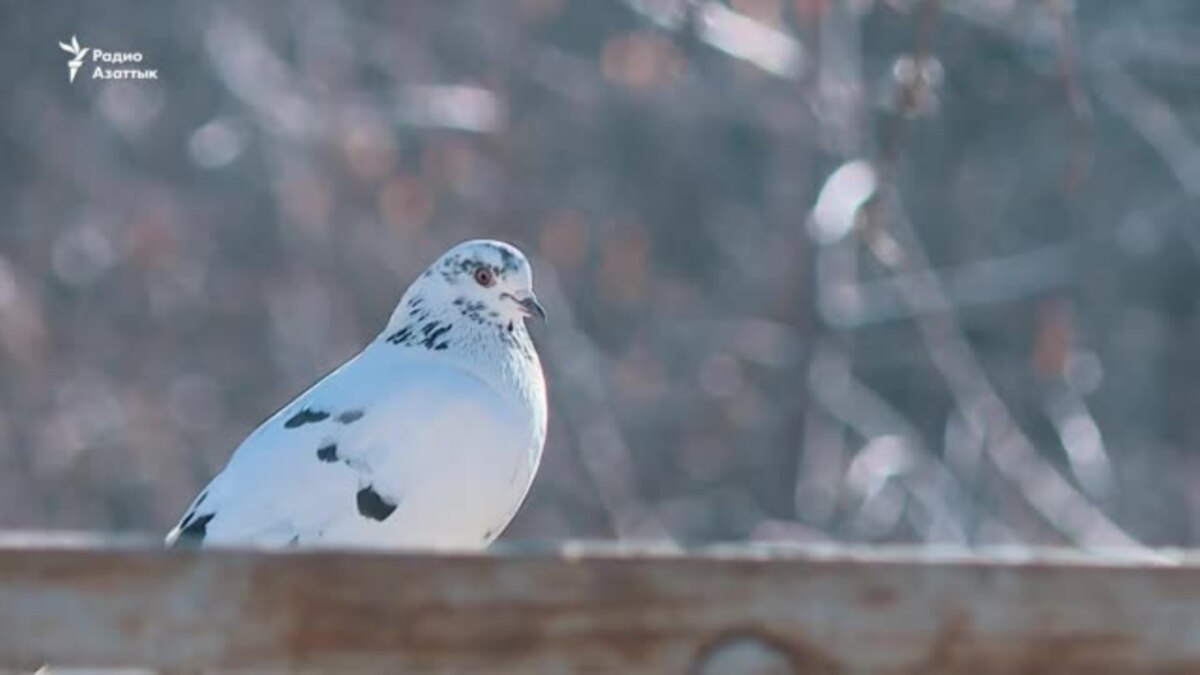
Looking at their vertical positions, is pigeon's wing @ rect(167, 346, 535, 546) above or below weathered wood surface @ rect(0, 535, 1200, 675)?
above

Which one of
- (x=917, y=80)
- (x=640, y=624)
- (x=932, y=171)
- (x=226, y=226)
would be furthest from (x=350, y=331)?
(x=640, y=624)

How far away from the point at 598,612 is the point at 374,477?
1.60 meters

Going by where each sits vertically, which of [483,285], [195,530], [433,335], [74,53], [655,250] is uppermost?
[655,250]

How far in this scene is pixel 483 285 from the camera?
173 inches

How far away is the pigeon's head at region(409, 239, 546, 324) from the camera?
434 centimetres

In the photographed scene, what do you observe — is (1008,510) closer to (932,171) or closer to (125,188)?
(932,171)

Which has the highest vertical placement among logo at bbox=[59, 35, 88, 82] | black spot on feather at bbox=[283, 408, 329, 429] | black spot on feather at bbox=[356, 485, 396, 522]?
logo at bbox=[59, 35, 88, 82]

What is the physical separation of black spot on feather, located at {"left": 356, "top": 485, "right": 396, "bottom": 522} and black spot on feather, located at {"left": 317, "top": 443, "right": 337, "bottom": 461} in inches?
2.8

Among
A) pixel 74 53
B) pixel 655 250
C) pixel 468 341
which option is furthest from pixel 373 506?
pixel 655 250

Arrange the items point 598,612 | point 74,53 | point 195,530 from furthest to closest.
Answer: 1. point 74,53
2. point 195,530
3. point 598,612

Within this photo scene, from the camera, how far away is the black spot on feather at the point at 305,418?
12.7ft

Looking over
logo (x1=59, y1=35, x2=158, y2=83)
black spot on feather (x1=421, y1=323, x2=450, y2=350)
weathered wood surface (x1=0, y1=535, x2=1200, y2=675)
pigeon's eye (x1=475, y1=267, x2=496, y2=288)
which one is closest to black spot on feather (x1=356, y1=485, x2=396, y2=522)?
black spot on feather (x1=421, y1=323, x2=450, y2=350)

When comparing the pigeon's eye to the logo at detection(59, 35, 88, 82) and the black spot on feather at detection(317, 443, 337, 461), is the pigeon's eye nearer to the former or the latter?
the black spot on feather at detection(317, 443, 337, 461)

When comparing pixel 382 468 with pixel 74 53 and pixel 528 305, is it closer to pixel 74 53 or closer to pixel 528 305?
pixel 528 305
